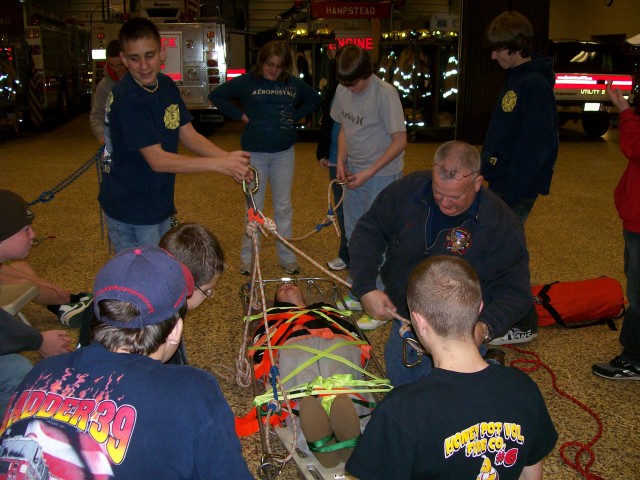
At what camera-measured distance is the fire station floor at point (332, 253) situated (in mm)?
3438

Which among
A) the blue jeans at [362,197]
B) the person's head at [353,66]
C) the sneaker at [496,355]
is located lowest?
the sneaker at [496,355]

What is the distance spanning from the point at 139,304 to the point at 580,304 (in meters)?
3.66

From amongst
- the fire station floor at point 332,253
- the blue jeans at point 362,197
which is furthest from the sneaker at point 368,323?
the blue jeans at point 362,197

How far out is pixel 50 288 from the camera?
455 cm

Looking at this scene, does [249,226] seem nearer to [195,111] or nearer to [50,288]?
[50,288]

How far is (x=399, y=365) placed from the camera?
3.13m

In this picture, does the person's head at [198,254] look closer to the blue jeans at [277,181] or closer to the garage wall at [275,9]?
the blue jeans at [277,181]

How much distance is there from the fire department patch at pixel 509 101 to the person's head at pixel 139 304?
290 cm

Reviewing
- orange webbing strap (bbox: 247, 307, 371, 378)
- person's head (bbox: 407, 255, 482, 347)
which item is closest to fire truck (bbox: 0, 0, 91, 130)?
orange webbing strap (bbox: 247, 307, 371, 378)

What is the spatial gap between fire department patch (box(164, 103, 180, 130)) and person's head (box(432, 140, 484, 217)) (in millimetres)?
1428

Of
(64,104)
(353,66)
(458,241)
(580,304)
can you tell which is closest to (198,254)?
(458,241)

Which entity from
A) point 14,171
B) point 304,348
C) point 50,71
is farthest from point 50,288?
point 50,71

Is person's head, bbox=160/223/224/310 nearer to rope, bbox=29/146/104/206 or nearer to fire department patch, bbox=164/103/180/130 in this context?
fire department patch, bbox=164/103/180/130

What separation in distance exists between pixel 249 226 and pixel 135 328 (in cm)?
166
